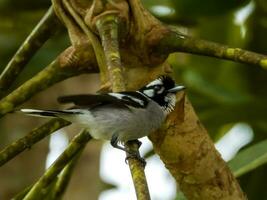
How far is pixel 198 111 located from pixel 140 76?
2.99 feet

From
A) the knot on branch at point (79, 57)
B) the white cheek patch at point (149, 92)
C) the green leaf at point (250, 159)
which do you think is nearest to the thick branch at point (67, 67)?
the knot on branch at point (79, 57)

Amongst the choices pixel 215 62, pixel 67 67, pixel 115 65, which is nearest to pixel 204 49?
pixel 115 65

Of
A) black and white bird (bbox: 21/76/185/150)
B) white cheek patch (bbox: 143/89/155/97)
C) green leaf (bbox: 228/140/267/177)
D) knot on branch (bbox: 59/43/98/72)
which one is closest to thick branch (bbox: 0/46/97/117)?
knot on branch (bbox: 59/43/98/72)

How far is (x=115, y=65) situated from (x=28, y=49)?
346 millimetres

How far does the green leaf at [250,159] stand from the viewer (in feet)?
6.55

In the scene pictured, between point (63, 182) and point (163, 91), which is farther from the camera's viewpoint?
point (163, 91)

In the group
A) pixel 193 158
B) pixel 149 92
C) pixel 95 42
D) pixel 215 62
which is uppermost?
pixel 215 62

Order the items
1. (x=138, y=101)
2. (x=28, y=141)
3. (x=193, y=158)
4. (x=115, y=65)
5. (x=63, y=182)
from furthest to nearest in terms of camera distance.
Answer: (x=138, y=101)
(x=63, y=182)
(x=193, y=158)
(x=28, y=141)
(x=115, y=65)

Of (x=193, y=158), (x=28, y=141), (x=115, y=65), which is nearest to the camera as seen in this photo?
(x=115, y=65)

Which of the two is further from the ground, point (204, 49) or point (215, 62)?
point (215, 62)

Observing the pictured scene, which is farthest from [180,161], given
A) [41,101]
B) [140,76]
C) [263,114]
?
[41,101]

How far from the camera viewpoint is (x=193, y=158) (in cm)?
168

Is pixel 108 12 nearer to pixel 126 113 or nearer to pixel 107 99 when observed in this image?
pixel 107 99

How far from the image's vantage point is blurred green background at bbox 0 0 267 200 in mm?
2279
